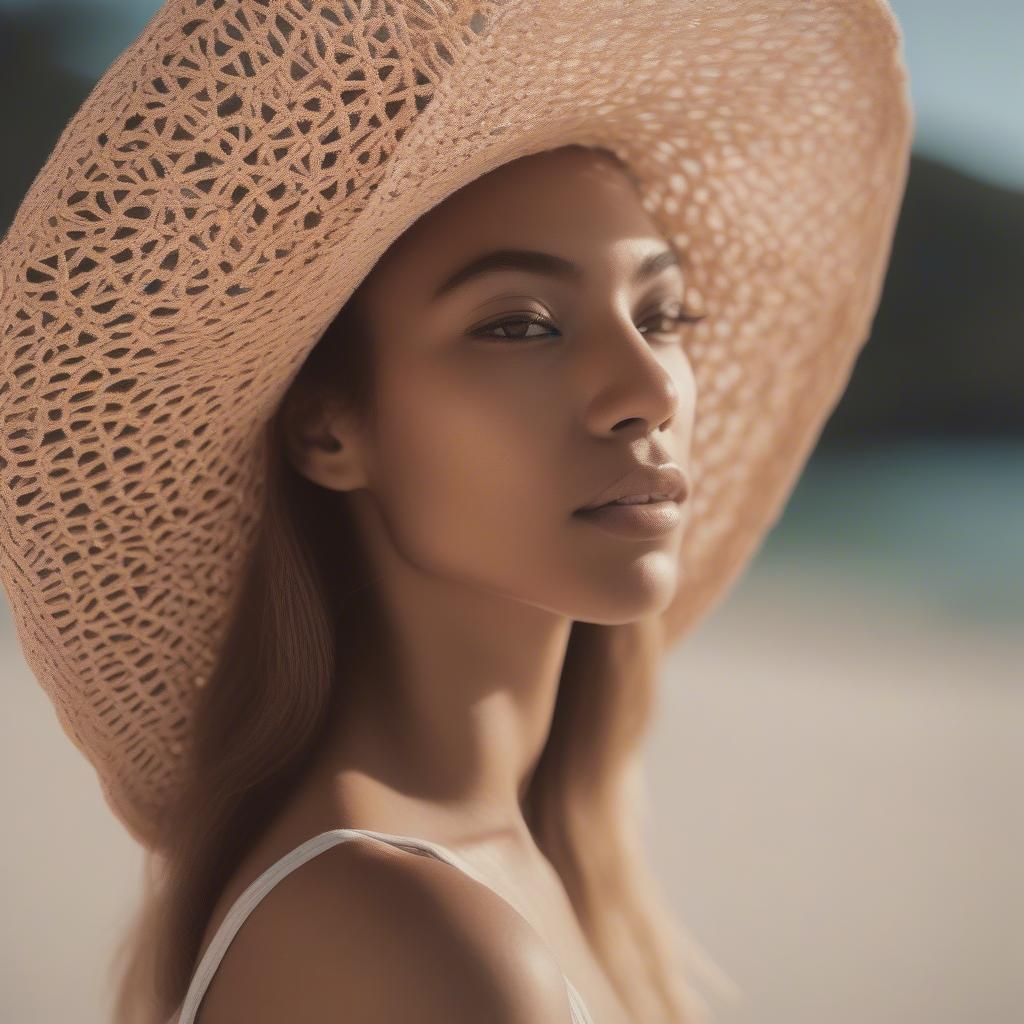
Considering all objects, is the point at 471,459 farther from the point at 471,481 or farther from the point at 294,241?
the point at 294,241

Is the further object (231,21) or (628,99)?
(628,99)

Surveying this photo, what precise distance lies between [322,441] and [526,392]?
0.19 meters

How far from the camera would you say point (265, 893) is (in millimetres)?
871

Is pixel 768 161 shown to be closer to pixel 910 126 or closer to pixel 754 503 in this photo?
pixel 910 126

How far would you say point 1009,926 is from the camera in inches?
111

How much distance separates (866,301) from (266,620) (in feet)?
2.28

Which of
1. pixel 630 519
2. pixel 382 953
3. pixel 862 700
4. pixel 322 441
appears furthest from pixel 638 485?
pixel 862 700

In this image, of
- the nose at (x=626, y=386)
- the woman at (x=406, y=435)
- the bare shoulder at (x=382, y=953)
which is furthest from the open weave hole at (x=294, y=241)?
the bare shoulder at (x=382, y=953)

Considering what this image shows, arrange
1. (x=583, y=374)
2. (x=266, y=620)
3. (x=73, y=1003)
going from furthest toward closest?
1. (x=73, y=1003)
2. (x=266, y=620)
3. (x=583, y=374)

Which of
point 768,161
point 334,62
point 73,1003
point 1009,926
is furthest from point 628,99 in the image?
point 1009,926

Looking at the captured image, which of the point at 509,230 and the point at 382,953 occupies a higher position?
the point at 509,230

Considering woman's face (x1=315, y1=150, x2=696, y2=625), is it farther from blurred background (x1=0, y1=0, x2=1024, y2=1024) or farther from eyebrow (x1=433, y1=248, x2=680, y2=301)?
blurred background (x1=0, y1=0, x2=1024, y2=1024)

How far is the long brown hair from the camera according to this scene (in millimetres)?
1020

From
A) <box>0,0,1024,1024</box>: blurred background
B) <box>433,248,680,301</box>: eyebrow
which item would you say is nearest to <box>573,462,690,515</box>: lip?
<box>433,248,680,301</box>: eyebrow
